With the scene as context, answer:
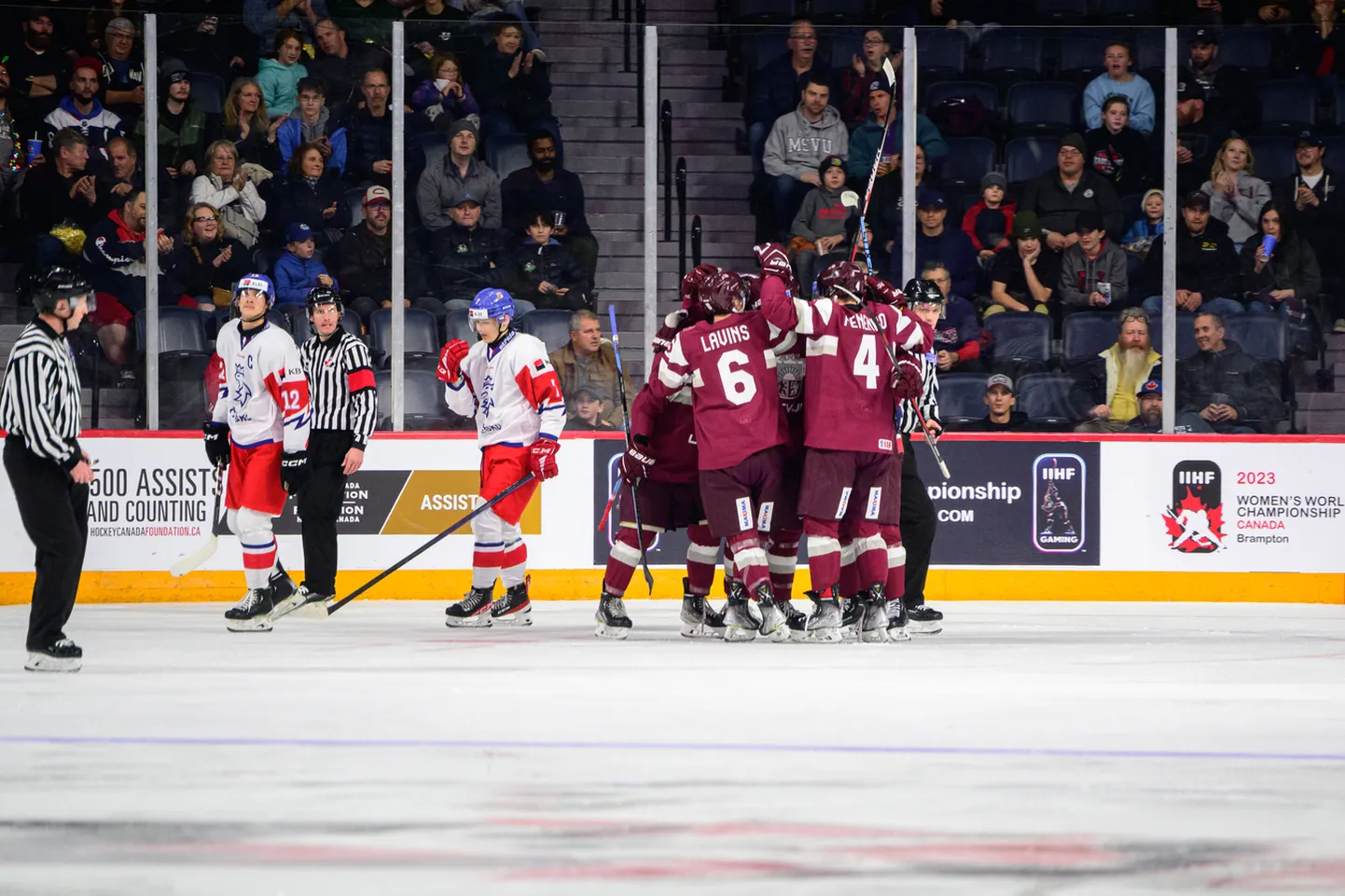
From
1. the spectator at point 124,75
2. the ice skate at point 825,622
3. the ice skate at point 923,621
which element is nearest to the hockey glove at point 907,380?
the ice skate at point 825,622

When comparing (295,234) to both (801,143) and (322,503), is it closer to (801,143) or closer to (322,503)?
(322,503)

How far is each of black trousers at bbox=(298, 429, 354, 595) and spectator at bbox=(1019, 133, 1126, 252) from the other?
13.9 ft

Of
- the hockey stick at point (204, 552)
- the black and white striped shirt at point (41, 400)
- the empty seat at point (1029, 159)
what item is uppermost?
the empty seat at point (1029, 159)

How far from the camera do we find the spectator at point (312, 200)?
9.09m

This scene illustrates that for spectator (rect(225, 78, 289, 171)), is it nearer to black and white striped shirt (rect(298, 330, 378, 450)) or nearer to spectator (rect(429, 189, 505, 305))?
spectator (rect(429, 189, 505, 305))

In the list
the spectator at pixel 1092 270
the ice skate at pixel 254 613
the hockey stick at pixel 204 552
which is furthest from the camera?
the spectator at pixel 1092 270

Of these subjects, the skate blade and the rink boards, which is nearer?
the skate blade

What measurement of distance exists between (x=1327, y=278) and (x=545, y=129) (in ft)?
15.0

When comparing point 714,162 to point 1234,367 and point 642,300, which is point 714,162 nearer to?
point 642,300

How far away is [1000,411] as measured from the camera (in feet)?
30.1

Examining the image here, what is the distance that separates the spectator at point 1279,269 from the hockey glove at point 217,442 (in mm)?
5711

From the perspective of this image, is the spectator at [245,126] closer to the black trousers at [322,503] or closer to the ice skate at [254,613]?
the black trousers at [322,503]

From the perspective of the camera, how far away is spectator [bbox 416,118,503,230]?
30.0ft

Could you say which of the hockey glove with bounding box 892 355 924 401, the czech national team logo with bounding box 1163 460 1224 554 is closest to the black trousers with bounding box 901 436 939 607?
the hockey glove with bounding box 892 355 924 401
